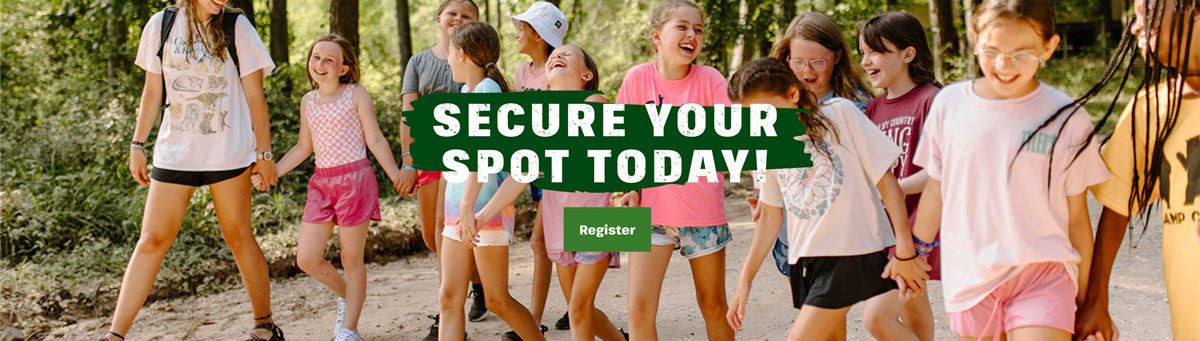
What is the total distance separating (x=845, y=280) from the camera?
3039mm

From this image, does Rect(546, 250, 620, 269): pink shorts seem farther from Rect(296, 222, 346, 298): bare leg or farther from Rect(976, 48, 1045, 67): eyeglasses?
Rect(976, 48, 1045, 67): eyeglasses

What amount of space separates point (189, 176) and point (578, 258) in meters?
1.96

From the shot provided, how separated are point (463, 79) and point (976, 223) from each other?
2.44 m

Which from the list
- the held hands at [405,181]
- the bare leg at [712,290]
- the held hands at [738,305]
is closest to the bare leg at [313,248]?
the held hands at [405,181]

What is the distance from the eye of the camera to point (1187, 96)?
2.39 metres

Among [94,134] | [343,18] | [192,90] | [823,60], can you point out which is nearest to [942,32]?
[343,18]

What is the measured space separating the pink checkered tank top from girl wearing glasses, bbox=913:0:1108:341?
305 cm

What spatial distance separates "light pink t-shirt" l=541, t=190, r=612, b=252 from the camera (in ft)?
12.8

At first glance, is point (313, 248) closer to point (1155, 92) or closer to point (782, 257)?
point (782, 257)

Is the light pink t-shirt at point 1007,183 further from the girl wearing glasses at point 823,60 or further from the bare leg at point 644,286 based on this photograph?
the bare leg at point 644,286

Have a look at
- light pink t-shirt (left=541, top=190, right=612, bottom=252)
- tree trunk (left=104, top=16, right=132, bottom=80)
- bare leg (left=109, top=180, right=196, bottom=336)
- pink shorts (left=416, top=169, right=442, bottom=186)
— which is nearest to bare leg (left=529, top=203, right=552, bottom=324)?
pink shorts (left=416, top=169, right=442, bottom=186)

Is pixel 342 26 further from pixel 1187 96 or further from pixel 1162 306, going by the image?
pixel 1187 96

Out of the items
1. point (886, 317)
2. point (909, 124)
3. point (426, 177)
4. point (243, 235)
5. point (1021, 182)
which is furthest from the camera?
point (426, 177)

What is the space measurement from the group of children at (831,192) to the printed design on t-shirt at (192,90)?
1.45 feet
